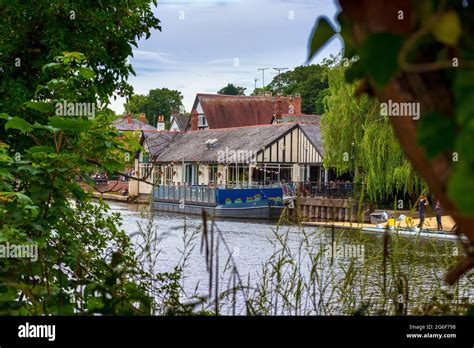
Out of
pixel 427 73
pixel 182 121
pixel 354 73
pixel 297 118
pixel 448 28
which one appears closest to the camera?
pixel 448 28

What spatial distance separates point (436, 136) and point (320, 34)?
0.76 feet

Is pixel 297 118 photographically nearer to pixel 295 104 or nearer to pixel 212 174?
pixel 295 104

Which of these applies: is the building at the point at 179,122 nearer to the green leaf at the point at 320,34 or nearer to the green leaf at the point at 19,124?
the green leaf at the point at 19,124

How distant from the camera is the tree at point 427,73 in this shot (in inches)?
Result: 33.3

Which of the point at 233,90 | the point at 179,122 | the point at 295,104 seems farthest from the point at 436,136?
the point at 233,90

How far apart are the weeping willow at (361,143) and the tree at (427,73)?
107 feet

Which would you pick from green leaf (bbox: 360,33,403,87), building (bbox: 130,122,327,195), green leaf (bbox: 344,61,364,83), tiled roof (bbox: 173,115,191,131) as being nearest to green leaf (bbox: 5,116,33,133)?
green leaf (bbox: 344,61,364,83)

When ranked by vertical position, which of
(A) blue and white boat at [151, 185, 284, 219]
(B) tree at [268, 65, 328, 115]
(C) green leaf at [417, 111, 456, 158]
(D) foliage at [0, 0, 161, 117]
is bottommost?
(A) blue and white boat at [151, 185, 284, 219]

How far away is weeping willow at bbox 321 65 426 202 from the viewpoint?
113 ft

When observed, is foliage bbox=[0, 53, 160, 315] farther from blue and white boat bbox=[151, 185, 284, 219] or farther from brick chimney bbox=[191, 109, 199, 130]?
brick chimney bbox=[191, 109, 199, 130]

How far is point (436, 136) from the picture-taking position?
93 centimetres
